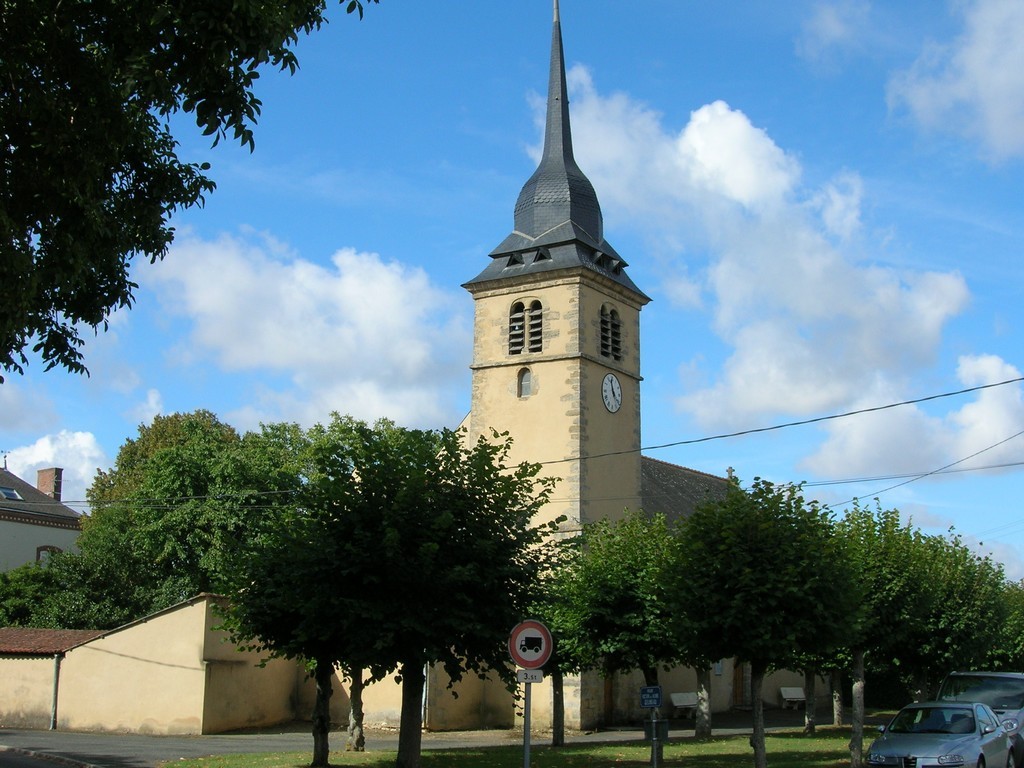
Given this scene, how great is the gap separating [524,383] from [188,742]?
15540mm

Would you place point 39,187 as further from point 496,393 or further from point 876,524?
point 496,393

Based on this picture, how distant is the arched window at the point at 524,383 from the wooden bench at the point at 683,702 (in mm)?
11256

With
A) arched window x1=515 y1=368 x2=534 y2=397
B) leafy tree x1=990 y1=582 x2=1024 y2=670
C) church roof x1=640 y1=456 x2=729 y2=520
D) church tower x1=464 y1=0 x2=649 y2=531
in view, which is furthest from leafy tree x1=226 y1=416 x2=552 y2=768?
church roof x1=640 y1=456 x2=729 y2=520

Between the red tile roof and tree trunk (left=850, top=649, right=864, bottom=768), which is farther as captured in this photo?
the red tile roof

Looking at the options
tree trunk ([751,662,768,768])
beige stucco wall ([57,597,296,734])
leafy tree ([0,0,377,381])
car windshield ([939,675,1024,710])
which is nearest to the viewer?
leafy tree ([0,0,377,381])

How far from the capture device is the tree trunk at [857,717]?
65.1 feet

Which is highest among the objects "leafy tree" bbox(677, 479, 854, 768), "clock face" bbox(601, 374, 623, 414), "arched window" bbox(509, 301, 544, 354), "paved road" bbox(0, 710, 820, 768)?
"arched window" bbox(509, 301, 544, 354)

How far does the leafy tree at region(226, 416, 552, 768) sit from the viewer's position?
15.5 meters

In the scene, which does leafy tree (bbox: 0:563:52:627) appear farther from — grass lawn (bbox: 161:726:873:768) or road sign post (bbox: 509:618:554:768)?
road sign post (bbox: 509:618:554:768)

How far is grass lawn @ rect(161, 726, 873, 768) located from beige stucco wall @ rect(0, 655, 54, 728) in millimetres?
11342

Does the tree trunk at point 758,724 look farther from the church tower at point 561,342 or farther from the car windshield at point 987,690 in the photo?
the church tower at point 561,342

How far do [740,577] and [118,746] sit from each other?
14.4 m

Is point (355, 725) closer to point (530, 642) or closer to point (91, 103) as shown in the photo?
point (530, 642)

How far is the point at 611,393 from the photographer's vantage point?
37094mm
